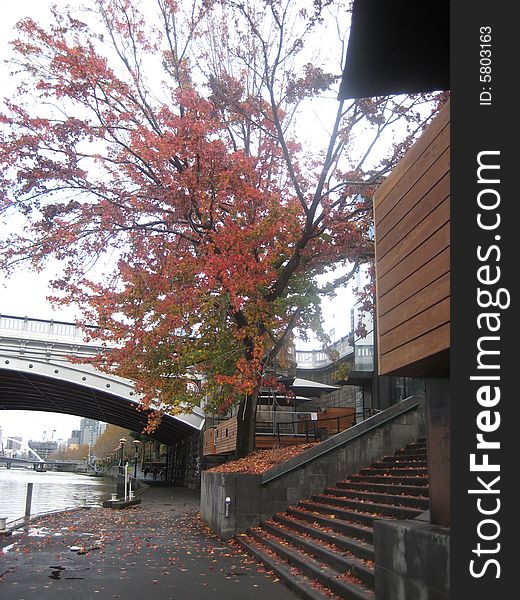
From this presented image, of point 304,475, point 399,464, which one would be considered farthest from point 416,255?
point 304,475

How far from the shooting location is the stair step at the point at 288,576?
22.3ft

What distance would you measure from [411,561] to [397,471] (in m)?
6.61

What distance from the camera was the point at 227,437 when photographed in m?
25.9

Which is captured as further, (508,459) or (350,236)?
(350,236)

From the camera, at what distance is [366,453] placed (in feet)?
41.3

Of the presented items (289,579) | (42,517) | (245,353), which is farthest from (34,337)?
(289,579)

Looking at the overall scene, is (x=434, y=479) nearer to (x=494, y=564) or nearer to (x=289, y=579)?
(x=494, y=564)

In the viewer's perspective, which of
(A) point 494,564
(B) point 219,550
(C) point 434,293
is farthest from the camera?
(B) point 219,550

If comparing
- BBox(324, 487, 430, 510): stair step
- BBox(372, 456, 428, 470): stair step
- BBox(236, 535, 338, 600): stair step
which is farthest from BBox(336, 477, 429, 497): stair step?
BBox(236, 535, 338, 600): stair step

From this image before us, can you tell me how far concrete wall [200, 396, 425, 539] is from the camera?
39.6 feet

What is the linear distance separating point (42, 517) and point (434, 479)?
14.5 meters

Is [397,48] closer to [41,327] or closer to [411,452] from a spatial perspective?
[411,452]

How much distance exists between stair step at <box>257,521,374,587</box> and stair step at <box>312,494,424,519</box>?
98 cm

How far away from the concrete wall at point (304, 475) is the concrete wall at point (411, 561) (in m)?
7.08
